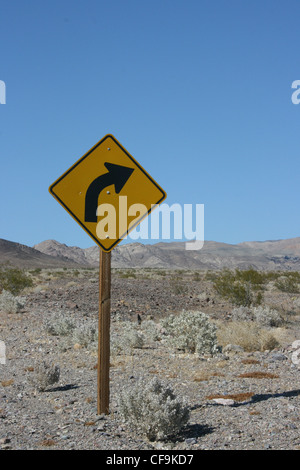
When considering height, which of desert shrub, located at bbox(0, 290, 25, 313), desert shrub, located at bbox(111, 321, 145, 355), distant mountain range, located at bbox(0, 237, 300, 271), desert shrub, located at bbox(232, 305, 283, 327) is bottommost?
desert shrub, located at bbox(111, 321, 145, 355)

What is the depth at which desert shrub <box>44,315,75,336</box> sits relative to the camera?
1527 cm

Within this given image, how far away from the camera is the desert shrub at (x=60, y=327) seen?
15267mm

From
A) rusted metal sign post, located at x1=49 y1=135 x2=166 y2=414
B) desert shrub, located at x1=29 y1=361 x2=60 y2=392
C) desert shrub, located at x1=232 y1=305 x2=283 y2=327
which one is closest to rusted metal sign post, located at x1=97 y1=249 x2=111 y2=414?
rusted metal sign post, located at x1=49 y1=135 x2=166 y2=414

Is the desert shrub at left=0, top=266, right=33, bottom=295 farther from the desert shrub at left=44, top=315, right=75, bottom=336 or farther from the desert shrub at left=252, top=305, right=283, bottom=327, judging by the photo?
the desert shrub at left=252, top=305, right=283, bottom=327

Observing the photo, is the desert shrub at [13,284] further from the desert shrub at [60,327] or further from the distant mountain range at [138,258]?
the distant mountain range at [138,258]

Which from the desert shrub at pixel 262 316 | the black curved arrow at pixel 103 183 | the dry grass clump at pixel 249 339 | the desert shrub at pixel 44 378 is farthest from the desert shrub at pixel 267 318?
the black curved arrow at pixel 103 183

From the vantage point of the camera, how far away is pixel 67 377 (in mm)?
9867

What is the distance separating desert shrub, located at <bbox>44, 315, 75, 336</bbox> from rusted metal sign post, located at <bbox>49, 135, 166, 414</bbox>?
29.2 feet

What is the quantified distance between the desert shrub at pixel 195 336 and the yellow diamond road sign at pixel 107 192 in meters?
6.53

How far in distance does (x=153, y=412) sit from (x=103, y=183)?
2.83 m

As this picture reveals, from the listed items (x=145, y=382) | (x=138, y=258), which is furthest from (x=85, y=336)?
(x=138, y=258)

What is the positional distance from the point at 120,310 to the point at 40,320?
4617mm

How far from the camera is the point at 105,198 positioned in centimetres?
654
